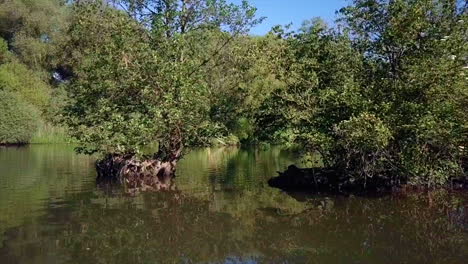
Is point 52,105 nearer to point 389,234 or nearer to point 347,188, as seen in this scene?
point 347,188

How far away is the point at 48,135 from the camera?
6700 cm

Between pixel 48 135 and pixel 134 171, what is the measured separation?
41954mm

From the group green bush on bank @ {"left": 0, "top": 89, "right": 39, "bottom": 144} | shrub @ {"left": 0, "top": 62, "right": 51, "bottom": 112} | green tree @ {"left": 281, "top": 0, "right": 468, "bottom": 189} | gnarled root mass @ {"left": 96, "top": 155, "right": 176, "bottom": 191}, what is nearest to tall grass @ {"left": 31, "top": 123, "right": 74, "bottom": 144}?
green bush on bank @ {"left": 0, "top": 89, "right": 39, "bottom": 144}

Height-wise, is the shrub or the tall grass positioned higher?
the shrub

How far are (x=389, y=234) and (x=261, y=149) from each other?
45.4m

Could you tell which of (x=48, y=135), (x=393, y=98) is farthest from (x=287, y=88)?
(x=48, y=135)

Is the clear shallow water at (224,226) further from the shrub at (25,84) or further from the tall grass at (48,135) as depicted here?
the shrub at (25,84)

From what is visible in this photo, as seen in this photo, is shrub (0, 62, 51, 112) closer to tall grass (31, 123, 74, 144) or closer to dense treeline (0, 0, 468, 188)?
tall grass (31, 123, 74, 144)

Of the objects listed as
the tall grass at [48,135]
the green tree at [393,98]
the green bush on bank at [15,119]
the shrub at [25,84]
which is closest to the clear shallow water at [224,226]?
the green tree at [393,98]

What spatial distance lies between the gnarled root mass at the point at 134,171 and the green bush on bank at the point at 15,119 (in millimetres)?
35432

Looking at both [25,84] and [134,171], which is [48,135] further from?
[134,171]

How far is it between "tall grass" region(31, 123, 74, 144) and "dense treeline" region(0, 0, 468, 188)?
36.0m

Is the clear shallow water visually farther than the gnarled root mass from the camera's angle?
No

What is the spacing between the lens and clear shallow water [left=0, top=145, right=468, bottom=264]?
13.1 metres
